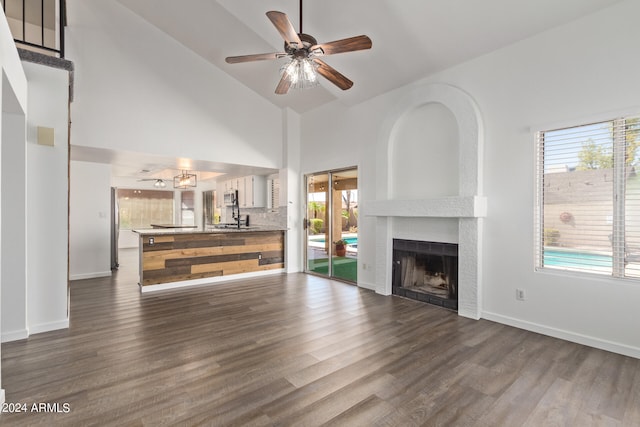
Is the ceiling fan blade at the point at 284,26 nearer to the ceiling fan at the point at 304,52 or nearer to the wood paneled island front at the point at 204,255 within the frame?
the ceiling fan at the point at 304,52

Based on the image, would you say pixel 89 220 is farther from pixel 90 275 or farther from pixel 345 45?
pixel 345 45

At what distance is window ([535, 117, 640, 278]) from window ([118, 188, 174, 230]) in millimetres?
11080

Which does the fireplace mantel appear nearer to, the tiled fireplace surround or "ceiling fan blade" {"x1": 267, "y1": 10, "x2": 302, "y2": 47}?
the tiled fireplace surround

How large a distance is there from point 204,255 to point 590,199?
17.6ft

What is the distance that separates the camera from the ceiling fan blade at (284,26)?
242 cm

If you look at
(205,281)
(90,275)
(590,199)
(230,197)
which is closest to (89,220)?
(90,275)

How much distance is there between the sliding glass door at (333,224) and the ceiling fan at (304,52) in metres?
2.53

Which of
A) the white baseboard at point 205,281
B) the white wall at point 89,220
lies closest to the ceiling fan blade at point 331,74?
→ the white baseboard at point 205,281

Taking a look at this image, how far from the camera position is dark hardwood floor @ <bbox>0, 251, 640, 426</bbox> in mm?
1962

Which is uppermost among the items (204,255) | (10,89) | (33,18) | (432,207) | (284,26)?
(33,18)

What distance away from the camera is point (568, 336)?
10.3 ft

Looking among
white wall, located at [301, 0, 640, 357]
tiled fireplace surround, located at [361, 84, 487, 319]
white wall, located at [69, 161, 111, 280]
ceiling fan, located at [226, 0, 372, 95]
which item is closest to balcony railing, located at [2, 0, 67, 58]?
white wall, located at [69, 161, 111, 280]

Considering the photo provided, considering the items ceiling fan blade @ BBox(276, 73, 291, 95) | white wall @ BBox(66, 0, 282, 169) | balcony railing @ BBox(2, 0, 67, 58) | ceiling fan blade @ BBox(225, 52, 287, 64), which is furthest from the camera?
balcony railing @ BBox(2, 0, 67, 58)

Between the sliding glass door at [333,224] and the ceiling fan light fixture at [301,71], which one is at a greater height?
the ceiling fan light fixture at [301,71]
